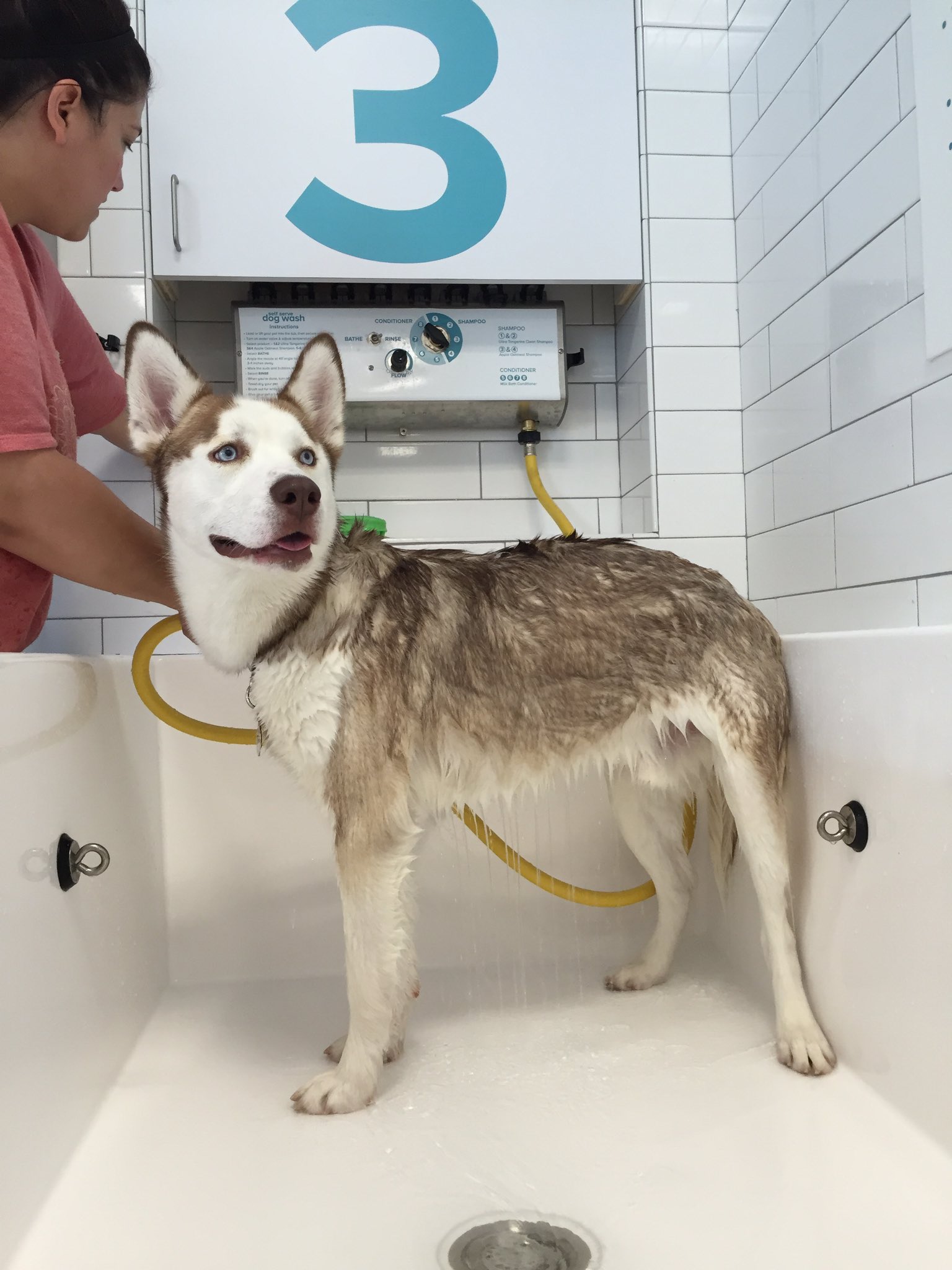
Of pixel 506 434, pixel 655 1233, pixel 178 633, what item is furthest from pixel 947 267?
pixel 178 633

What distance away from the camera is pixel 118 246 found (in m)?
2.15

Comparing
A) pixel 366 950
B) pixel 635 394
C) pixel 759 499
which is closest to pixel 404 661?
pixel 366 950

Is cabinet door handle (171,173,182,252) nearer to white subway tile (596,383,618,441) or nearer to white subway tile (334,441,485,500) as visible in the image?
white subway tile (334,441,485,500)

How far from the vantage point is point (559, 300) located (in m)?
2.32

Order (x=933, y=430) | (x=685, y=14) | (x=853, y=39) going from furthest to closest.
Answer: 1. (x=685, y=14)
2. (x=853, y=39)
3. (x=933, y=430)

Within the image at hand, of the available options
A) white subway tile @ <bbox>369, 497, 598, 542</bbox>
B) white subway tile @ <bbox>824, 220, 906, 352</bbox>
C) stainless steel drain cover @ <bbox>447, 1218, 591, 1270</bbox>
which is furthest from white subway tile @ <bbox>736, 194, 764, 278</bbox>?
stainless steel drain cover @ <bbox>447, 1218, 591, 1270</bbox>

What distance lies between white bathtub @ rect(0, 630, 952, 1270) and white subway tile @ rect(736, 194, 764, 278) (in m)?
1.23

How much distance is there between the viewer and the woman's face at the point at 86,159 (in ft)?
4.54

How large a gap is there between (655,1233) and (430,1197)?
265 mm

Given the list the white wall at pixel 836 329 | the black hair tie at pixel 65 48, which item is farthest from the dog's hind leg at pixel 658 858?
the black hair tie at pixel 65 48

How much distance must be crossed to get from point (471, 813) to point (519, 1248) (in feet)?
2.60

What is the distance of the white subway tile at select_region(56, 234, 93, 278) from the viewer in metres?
2.15

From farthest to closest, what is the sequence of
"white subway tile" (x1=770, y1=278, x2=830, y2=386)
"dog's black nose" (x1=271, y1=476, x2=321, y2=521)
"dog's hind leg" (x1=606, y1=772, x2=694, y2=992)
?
1. "white subway tile" (x1=770, y1=278, x2=830, y2=386)
2. "dog's hind leg" (x1=606, y1=772, x2=694, y2=992)
3. "dog's black nose" (x1=271, y1=476, x2=321, y2=521)

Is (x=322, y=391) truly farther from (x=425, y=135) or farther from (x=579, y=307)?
(x=579, y=307)
